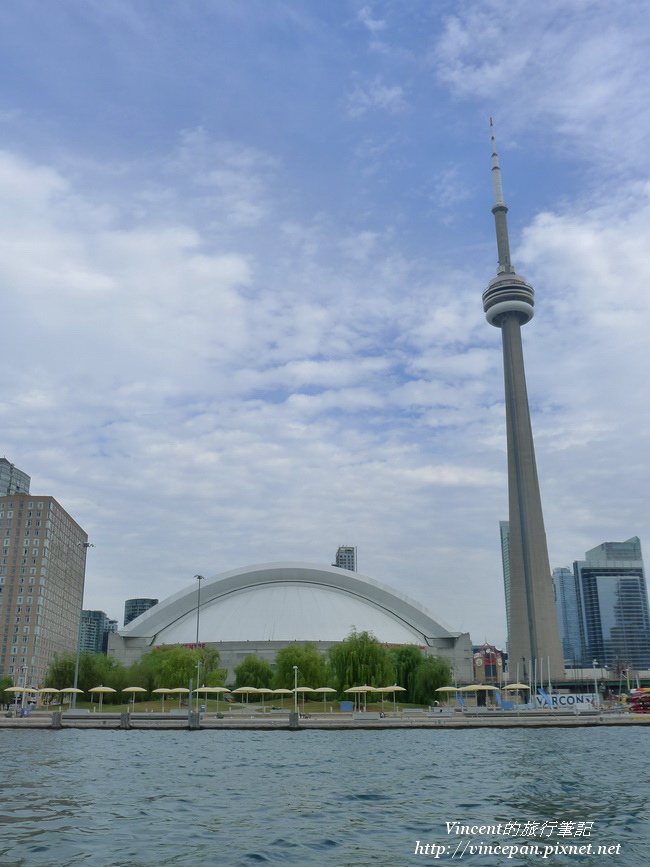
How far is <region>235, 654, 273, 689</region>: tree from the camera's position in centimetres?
9550

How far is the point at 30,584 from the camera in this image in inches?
5694

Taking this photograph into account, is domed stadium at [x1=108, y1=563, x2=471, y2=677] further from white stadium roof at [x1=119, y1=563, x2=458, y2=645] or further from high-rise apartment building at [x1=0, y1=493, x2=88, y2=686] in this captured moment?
high-rise apartment building at [x1=0, y1=493, x2=88, y2=686]

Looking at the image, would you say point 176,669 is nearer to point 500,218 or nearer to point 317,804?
point 317,804

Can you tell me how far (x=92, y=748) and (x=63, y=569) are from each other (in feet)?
399

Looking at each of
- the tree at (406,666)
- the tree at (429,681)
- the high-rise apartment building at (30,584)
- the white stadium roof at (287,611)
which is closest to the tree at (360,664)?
the tree at (429,681)

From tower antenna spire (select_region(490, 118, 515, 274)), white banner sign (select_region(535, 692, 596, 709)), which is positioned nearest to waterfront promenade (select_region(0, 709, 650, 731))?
white banner sign (select_region(535, 692, 596, 709))

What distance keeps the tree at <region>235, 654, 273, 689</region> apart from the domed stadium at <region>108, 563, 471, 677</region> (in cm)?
1123

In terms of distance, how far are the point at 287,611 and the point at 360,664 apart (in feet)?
121

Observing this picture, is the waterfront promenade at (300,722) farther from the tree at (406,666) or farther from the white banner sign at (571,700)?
the tree at (406,666)

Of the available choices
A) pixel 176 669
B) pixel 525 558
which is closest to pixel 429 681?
pixel 176 669

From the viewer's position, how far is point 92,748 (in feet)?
148

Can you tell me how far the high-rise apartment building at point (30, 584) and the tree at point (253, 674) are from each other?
53.4 m

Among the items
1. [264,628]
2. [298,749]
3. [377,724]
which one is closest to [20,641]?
[264,628]

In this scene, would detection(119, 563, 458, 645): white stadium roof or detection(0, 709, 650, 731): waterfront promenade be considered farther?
detection(119, 563, 458, 645): white stadium roof
